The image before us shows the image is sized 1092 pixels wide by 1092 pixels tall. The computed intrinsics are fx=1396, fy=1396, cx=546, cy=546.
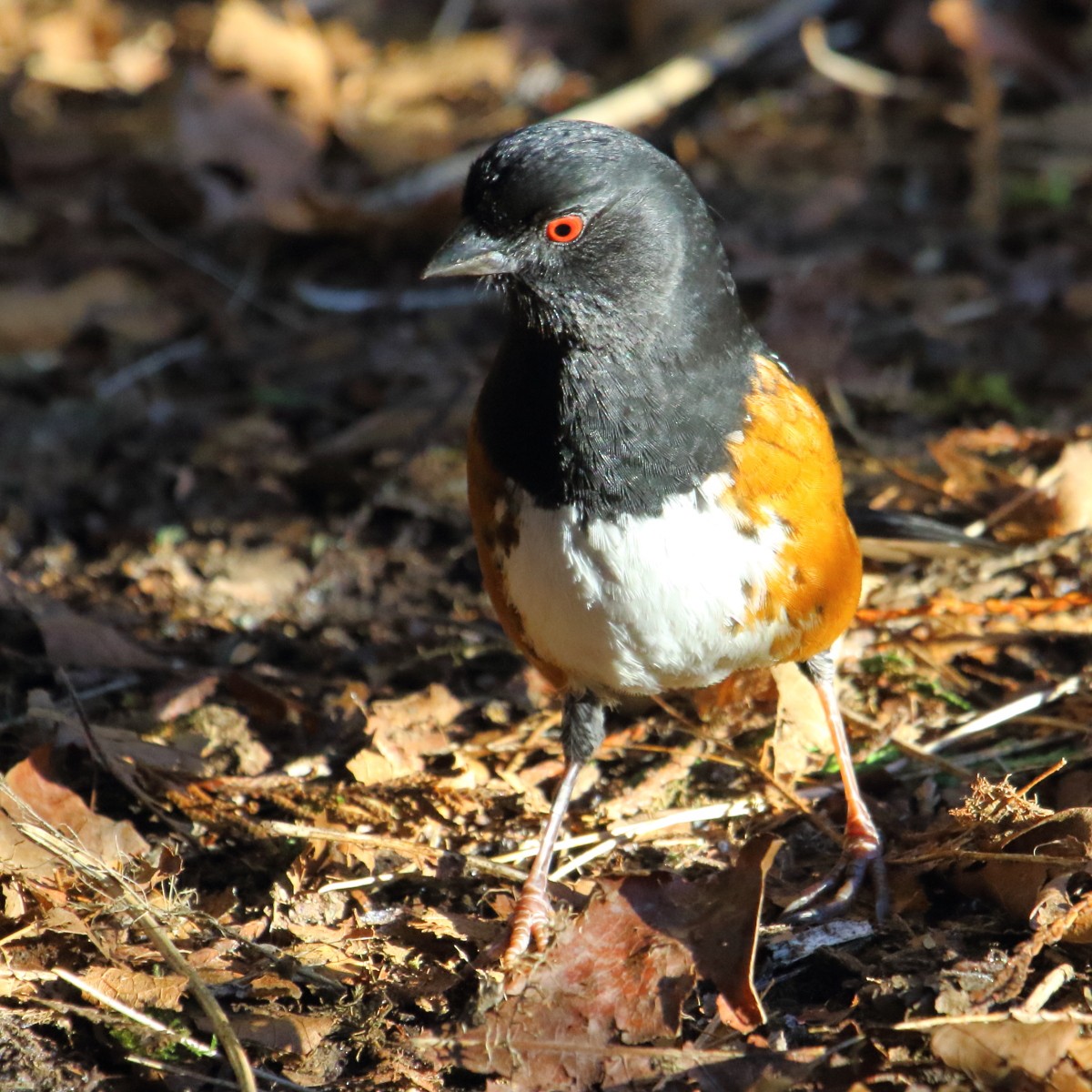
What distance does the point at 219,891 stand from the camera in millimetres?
2885

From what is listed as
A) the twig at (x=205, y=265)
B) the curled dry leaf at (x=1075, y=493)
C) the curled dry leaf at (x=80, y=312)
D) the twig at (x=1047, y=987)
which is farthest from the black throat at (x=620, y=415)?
the curled dry leaf at (x=80, y=312)

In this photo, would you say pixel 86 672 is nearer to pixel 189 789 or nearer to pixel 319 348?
pixel 189 789

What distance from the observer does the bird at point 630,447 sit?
261 centimetres

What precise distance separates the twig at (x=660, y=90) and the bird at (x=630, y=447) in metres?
2.79

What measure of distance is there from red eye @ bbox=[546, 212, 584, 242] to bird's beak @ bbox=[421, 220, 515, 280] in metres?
0.10

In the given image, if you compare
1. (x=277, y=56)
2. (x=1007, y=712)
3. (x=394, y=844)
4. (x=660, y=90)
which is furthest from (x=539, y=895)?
(x=277, y=56)

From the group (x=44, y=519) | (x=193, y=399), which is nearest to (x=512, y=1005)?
(x=44, y=519)

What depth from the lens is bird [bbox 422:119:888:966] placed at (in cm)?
261

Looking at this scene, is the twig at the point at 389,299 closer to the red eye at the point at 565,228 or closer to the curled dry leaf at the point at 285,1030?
the red eye at the point at 565,228

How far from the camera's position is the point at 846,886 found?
274 centimetres

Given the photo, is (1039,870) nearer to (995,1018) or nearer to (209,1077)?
(995,1018)

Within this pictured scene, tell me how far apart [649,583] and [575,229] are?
679 mm


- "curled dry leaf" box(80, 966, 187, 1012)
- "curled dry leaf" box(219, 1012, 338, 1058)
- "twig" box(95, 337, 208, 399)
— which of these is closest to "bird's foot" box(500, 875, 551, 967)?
"curled dry leaf" box(219, 1012, 338, 1058)

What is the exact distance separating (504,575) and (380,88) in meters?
4.11
